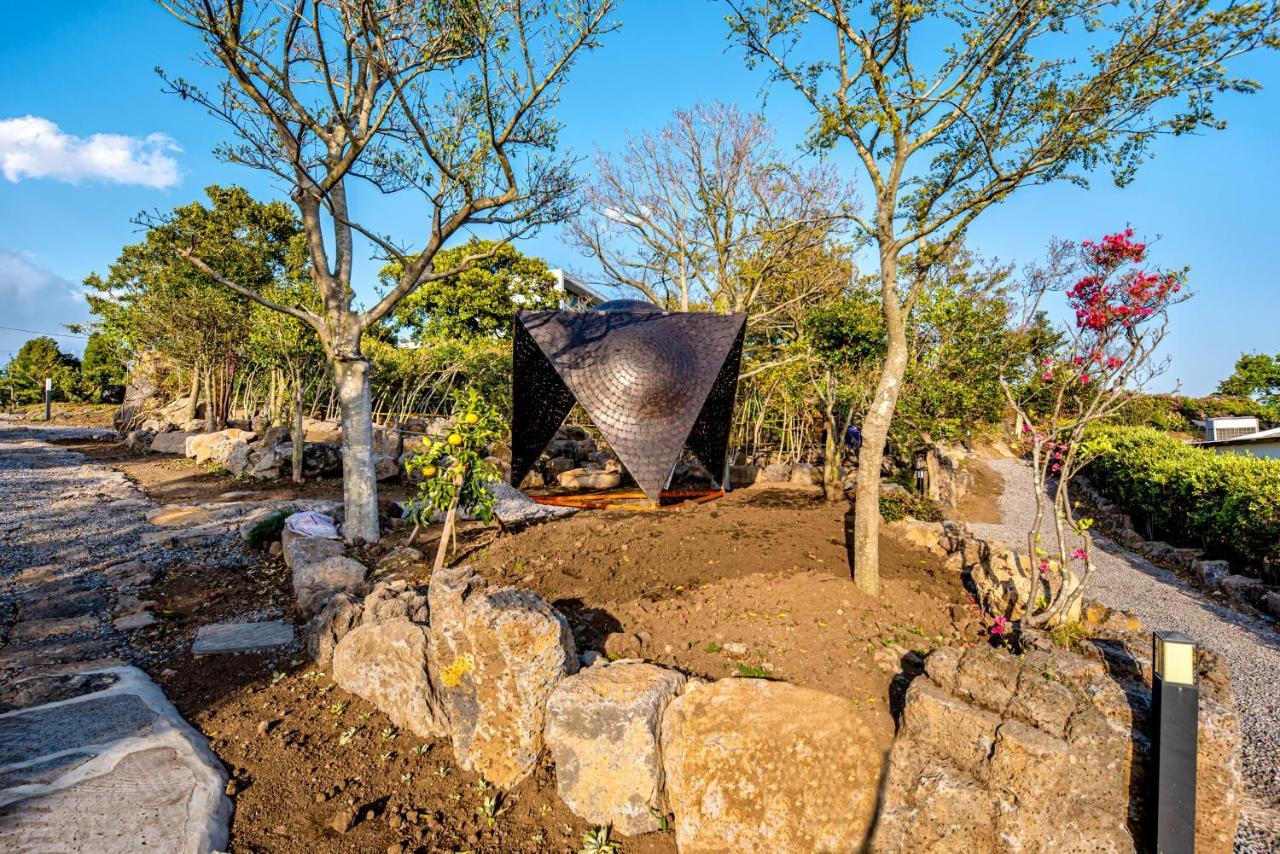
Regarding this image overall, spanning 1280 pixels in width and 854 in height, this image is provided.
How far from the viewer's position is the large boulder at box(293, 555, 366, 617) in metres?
4.10

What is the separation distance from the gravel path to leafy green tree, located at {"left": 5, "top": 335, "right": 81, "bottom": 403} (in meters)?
39.4

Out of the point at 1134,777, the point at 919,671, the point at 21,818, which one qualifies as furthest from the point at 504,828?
the point at 1134,777

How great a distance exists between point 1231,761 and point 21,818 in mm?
4294

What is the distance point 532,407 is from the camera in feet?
25.1

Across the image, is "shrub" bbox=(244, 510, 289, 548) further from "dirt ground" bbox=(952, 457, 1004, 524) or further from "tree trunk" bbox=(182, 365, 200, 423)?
"tree trunk" bbox=(182, 365, 200, 423)

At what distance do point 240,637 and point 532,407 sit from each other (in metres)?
4.33

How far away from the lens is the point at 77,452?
14.1m

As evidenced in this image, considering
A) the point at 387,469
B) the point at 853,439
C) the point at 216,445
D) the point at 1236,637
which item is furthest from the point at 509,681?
the point at 216,445

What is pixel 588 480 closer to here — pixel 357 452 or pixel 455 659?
pixel 357 452

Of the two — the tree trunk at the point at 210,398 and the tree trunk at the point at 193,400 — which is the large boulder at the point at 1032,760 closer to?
the tree trunk at the point at 210,398

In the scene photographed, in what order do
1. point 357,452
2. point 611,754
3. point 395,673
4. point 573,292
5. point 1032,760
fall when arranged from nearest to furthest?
point 1032,760, point 611,754, point 395,673, point 357,452, point 573,292

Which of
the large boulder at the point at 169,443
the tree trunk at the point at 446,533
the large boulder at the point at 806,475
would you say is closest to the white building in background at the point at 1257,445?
the large boulder at the point at 806,475

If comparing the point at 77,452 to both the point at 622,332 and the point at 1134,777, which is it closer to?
the point at 622,332

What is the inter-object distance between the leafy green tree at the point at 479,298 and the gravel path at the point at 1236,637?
15.6 metres
